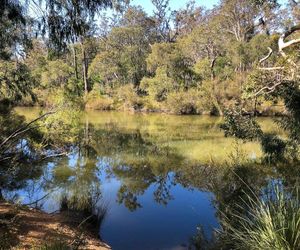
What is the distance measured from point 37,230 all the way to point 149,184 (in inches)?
226

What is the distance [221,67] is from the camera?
35.9 meters

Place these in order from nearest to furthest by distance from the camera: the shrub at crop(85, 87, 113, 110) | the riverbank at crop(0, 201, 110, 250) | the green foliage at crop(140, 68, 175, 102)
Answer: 1. the riverbank at crop(0, 201, 110, 250)
2. the green foliage at crop(140, 68, 175, 102)
3. the shrub at crop(85, 87, 113, 110)

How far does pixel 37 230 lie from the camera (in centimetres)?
598

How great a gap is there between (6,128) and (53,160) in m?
2.33

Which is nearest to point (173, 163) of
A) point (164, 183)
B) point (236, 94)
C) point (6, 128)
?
point (164, 183)

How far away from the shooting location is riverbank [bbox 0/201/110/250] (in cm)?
527

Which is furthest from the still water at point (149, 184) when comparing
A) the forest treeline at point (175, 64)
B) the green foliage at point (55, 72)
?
A: the green foliage at point (55, 72)

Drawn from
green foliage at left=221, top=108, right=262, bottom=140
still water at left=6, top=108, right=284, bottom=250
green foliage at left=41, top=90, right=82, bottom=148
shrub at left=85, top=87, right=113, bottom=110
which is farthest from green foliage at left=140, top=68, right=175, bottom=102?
green foliage at left=221, top=108, right=262, bottom=140

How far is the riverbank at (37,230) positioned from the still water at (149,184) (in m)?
0.48

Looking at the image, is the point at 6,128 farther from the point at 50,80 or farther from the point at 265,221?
the point at 50,80

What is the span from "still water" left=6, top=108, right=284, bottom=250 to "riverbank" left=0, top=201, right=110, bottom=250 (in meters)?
0.48

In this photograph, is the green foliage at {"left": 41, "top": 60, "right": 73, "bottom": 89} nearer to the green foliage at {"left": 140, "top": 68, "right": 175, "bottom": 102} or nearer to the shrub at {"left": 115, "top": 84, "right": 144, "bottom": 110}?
the shrub at {"left": 115, "top": 84, "right": 144, "bottom": 110}

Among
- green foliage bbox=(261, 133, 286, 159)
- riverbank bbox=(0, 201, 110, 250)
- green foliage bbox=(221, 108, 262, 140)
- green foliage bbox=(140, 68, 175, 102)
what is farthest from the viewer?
green foliage bbox=(140, 68, 175, 102)

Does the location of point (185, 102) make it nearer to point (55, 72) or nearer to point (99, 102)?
point (99, 102)
